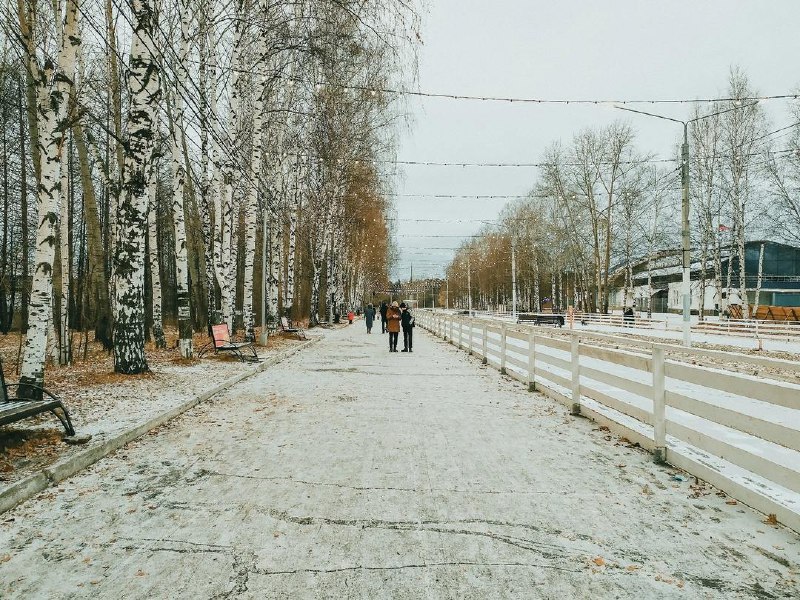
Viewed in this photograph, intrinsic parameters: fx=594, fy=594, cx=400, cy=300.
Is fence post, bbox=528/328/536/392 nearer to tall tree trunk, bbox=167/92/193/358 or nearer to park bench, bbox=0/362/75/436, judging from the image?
park bench, bbox=0/362/75/436

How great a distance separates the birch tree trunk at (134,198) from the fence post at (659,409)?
889 cm

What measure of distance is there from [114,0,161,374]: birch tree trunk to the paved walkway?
4580 millimetres

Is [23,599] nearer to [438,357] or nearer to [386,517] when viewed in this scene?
[386,517]

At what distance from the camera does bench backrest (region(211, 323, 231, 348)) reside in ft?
48.7

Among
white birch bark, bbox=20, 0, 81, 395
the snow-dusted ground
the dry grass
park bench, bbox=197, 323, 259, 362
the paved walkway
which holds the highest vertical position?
white birch bark, bbox=20, 0, 81, 395

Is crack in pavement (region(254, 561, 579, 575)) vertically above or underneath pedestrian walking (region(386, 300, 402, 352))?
underneath

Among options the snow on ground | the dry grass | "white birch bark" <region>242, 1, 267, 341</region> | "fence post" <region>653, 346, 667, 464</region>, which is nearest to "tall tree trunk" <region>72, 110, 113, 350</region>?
the dry grass

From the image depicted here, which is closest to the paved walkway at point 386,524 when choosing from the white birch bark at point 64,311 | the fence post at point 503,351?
the fence post at point 503,351

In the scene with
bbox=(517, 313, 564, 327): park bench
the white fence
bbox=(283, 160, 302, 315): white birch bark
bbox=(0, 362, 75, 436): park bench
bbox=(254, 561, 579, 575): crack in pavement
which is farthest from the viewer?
bbox=(517, 313, 564, 327): park bench

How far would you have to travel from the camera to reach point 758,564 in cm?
337

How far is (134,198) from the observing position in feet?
35.5

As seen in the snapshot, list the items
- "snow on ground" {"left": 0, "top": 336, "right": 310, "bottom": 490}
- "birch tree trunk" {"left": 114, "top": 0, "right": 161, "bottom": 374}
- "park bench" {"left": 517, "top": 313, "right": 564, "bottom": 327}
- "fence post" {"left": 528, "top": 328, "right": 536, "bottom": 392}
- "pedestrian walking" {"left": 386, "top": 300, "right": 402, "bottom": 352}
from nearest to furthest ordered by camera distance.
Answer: "snow on ground" {"left": 0, "top": 336, "right": 310, "bottom": 490}
"birch tree trunk" {"left": 114, "top": 0, "right": 161, "bottom": 374}
"fence post" {"left": 528, "top": 328, "right": 536, "bottom": 392}
"pedestrian walking" {"left": 386, "top": 300, "right": 402, "bottom": 352}
"park bench" {"left": 517, "top": 313, "right": 564, "bottom": 327}

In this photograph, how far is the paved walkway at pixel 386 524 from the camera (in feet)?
10.3

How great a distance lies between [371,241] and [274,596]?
61.3m
